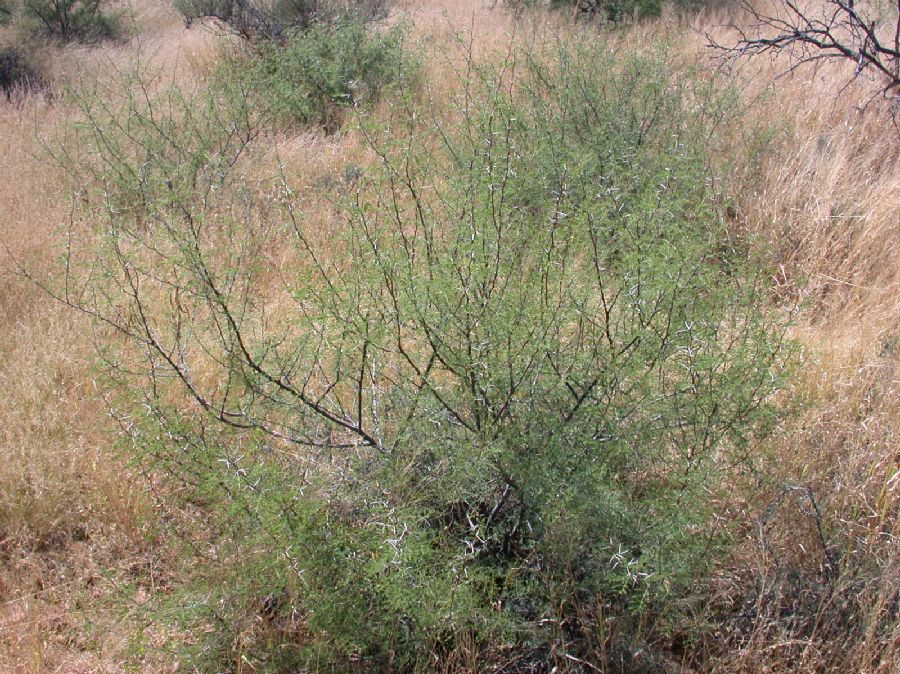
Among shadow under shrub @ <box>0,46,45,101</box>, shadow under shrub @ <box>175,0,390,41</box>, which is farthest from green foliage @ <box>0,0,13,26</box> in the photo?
shadow under shrub @ <box>175,0,390,41</box>

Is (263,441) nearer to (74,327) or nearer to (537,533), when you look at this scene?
(537,533)

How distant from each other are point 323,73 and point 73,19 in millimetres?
7304

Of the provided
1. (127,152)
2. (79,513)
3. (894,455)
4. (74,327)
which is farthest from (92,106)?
(894,455)

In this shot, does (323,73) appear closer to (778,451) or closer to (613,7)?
(613,7)

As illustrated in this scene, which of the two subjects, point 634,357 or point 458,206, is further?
point 458,206

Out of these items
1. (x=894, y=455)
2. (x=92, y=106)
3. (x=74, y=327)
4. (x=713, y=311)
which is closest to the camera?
(x=713, y=311)

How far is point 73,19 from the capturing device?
13.2m

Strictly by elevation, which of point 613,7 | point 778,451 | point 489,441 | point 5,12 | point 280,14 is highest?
point 613,7

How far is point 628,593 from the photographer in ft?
8.91

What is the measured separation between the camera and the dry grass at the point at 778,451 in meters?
2.71

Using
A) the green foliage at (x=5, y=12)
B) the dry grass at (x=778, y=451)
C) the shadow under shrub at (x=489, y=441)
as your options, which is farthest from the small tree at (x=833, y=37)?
the green foliage at (x=5, y=12)

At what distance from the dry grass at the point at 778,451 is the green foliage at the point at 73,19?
7.59 m

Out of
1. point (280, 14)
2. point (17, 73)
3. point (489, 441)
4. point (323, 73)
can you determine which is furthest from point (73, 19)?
point (489, 441)

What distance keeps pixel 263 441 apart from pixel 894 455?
2.36 metres
